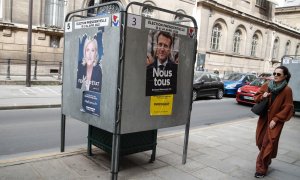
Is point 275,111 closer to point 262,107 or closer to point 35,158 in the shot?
point 262,107

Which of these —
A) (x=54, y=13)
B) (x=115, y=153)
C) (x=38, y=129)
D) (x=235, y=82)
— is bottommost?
(x=38, y=129)

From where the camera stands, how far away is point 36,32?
1814 centimetres

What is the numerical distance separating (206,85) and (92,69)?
12.6 m

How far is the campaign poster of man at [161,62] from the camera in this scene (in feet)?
13.9

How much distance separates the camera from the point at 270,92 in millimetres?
4828

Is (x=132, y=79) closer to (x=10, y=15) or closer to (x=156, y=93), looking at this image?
(x=156, y=93)

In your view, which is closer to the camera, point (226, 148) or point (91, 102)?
point (91, 102)

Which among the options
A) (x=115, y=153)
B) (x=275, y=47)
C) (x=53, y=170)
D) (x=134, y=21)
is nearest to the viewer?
(x=134, y=21)

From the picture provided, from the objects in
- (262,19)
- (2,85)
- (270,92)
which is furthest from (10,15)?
(262,19)

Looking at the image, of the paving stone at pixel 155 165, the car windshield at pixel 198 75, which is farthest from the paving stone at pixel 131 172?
the car windshield at pixel 198 75

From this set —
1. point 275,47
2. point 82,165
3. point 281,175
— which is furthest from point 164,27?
point 275,47

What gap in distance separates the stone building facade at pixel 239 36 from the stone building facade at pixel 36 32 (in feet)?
44.4

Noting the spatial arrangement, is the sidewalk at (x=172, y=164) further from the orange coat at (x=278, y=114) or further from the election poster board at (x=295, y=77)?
the election poster board at (x=295, y=77)

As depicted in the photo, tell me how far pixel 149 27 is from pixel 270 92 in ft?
7.38
